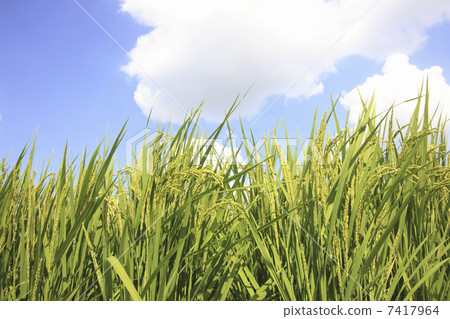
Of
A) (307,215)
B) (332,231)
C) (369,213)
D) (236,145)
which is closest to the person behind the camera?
(332,231)

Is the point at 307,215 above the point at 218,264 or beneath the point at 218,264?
above

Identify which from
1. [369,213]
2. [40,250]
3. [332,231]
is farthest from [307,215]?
[40,250]

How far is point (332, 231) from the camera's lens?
49.5 inches

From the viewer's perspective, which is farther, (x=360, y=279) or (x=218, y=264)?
(x=218, y=264)

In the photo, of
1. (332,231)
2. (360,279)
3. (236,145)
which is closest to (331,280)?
(360,279)
